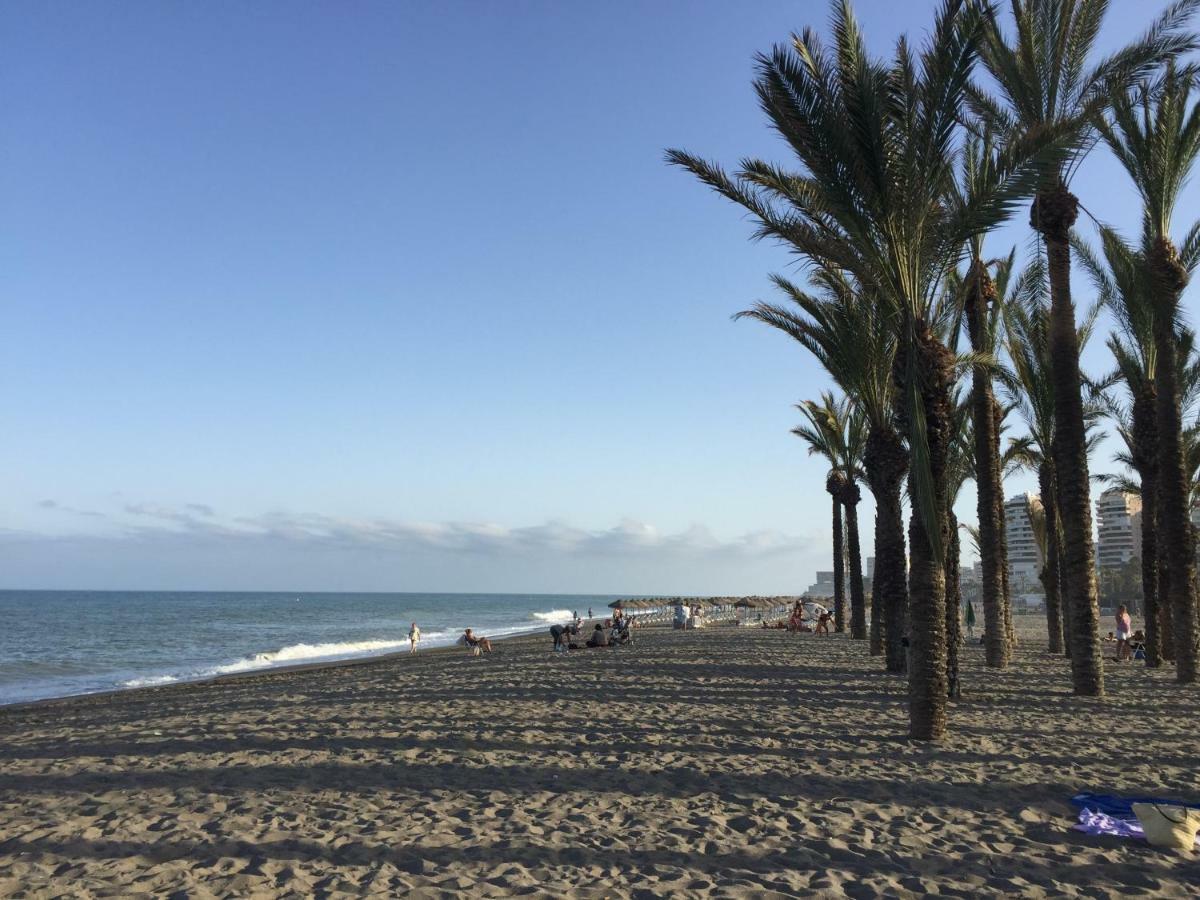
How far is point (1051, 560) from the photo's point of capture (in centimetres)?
2056

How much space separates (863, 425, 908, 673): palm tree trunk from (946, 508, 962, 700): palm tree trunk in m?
0.86

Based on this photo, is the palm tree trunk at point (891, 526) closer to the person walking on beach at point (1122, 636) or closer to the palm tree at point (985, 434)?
the palm tree at point (985, 434)

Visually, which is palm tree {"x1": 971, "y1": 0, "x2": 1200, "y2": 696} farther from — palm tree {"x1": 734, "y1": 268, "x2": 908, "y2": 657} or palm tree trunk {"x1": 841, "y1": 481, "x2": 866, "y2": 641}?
palm tree trunk {"x1": 841, "y1": 481, "x2": 866, "y2": 641}

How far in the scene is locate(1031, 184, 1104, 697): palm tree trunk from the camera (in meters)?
12.6

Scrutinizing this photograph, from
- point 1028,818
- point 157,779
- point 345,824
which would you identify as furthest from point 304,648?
point 1028,818

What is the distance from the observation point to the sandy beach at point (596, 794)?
5270 mm

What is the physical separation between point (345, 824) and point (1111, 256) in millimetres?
15965

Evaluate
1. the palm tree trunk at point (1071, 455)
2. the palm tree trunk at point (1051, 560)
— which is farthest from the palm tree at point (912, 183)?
the palm tree trunk at point (1051, 560)

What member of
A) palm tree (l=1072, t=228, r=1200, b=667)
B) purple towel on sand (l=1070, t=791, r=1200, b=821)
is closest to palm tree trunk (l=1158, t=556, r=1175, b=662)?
palm tree (l=1072, t=228, r=1200, b=667)

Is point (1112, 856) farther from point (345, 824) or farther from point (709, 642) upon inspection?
point (709, 642)

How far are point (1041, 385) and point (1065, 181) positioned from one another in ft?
22.5

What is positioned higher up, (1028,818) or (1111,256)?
(1111,256)

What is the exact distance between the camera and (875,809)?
6.65m

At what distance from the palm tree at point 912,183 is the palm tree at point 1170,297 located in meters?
6.28
